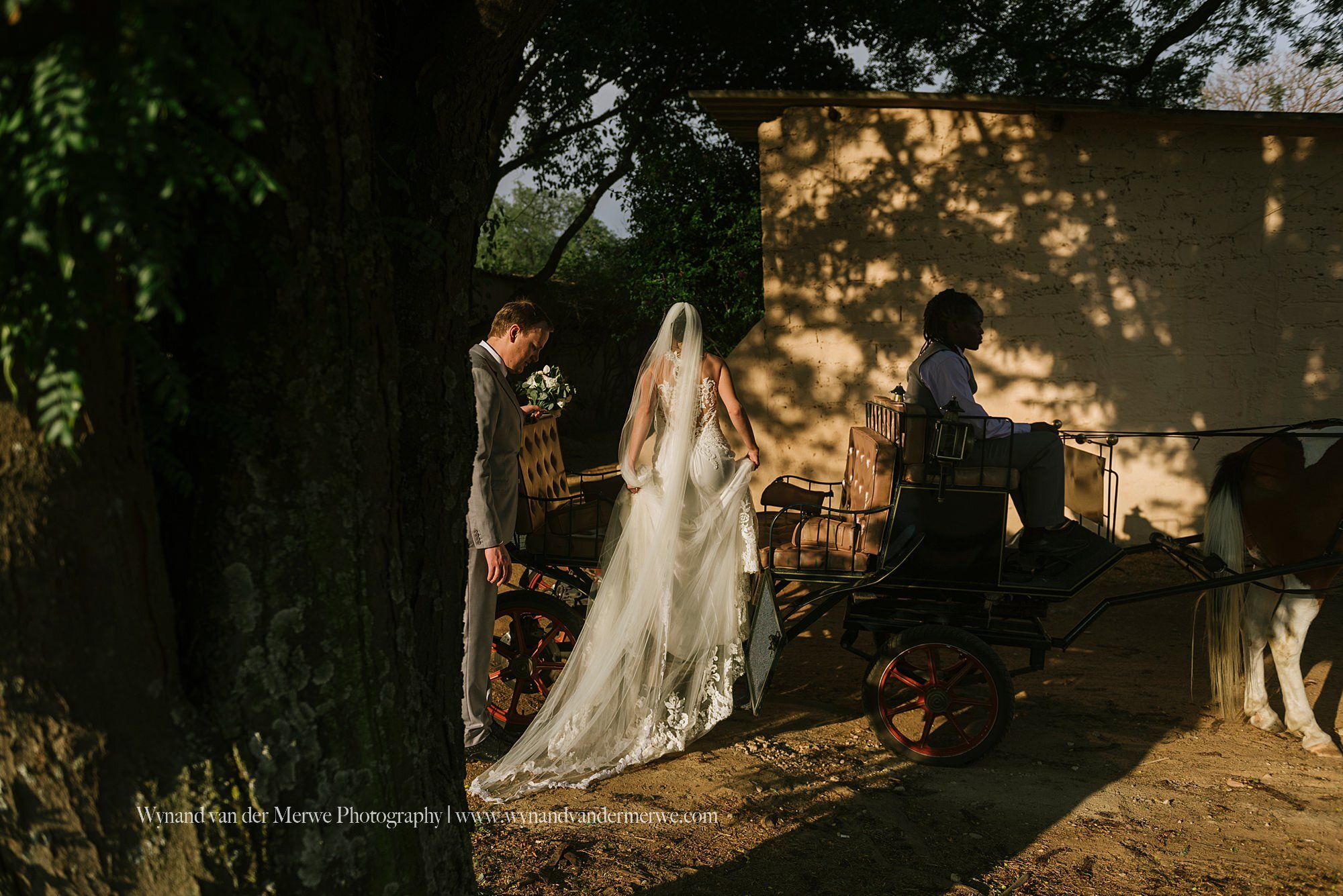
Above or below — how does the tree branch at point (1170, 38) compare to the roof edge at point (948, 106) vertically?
above

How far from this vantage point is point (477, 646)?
4504 mm

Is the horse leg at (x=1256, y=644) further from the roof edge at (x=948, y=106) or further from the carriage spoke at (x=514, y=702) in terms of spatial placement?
the roof edge at (x=948, y=106)

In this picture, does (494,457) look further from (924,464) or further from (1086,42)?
(1086,42)

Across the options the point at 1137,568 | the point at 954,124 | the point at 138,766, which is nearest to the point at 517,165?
the point at 954,124

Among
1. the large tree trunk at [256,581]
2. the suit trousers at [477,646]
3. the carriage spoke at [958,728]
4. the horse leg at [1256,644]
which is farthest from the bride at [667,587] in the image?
the horse leg at [1256,644]

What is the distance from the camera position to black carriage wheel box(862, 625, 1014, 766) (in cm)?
446

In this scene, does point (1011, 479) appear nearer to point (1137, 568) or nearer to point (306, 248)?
point (306, 248)

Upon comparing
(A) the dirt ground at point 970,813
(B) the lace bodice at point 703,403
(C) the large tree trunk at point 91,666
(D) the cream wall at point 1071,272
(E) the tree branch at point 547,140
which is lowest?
(A) the dirt ground at point 970,813

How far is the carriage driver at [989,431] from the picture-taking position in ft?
14.7

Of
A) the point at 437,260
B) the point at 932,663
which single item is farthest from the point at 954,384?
the point at 437,260

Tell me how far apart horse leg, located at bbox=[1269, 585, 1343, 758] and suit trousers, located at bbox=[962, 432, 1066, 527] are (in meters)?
1.51

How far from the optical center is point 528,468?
5121 millimetres

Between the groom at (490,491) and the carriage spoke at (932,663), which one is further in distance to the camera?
the carriage spoke at (932,663)

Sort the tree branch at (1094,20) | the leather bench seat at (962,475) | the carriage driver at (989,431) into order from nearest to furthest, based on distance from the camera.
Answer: the leather bench seat at (962,475) < the carriage driver at (989,431) < the tree branch at (1094,20)
